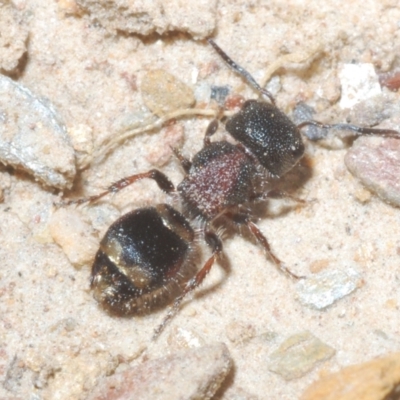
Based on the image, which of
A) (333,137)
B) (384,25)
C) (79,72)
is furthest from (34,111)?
(384,25)

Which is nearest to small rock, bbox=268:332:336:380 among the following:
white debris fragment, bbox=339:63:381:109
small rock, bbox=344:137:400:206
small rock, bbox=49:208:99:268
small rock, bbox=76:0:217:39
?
small rock, bbox=344:137:400:206

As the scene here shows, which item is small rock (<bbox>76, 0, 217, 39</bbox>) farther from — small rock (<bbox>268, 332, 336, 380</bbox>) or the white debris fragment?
small rock (<bbox>268, 332, 336, 380</bbox>)

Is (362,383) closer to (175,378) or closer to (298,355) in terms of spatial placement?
(298,355)

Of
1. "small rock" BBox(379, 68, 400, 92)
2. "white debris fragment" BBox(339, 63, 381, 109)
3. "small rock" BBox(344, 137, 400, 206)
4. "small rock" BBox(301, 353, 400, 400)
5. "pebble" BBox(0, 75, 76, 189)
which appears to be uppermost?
"small rock" BBox(379, 68, 400, 92)

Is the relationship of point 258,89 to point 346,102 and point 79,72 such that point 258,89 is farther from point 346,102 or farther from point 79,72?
point 79,72

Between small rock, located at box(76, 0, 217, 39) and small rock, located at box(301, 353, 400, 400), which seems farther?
small rock, located at box(76, 0, 217, 39)

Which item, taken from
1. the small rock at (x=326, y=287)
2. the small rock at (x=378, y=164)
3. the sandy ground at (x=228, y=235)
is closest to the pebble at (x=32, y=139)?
the sandy ground at (x=228, y=235)
